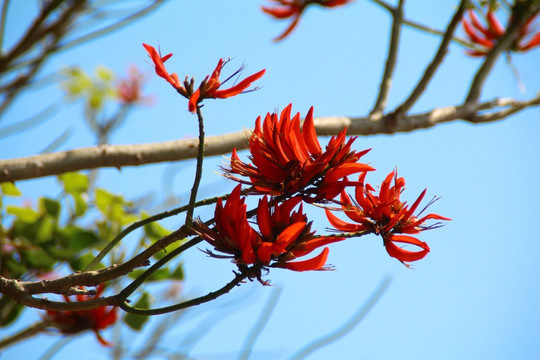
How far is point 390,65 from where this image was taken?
1135 mm

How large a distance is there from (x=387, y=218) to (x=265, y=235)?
0.41 feet

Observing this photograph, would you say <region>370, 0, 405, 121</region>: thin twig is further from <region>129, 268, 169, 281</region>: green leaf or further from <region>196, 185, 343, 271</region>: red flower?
<region>196, 185, 343, 271</region>: red flower

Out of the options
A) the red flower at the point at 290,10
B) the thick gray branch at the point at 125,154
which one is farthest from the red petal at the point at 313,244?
the red flower at the point at 290,10

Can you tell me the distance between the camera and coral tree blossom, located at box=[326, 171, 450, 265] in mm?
588

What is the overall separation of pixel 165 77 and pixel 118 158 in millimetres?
343

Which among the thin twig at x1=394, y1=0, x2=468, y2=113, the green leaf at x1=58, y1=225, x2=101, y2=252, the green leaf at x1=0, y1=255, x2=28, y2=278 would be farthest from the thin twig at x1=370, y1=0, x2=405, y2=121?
the green leaf at x1=0, y1=255, x2=28, y2=278

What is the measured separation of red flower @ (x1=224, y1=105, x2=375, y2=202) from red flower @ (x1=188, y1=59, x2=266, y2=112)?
0.16 ft

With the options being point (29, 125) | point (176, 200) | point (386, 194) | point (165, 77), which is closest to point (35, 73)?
point (29, 125)

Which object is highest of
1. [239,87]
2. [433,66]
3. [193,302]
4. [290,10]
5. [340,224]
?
[290,10]

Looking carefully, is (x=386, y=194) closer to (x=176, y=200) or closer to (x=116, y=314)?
(x=116, y=314)

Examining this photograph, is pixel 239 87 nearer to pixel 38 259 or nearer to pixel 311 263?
pixel 311 263

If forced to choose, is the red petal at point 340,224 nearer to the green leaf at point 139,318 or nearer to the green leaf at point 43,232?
the green leaf at point 139,318

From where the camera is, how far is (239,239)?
53cm

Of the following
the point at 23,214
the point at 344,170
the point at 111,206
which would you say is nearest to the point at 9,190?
the point at 23,214
